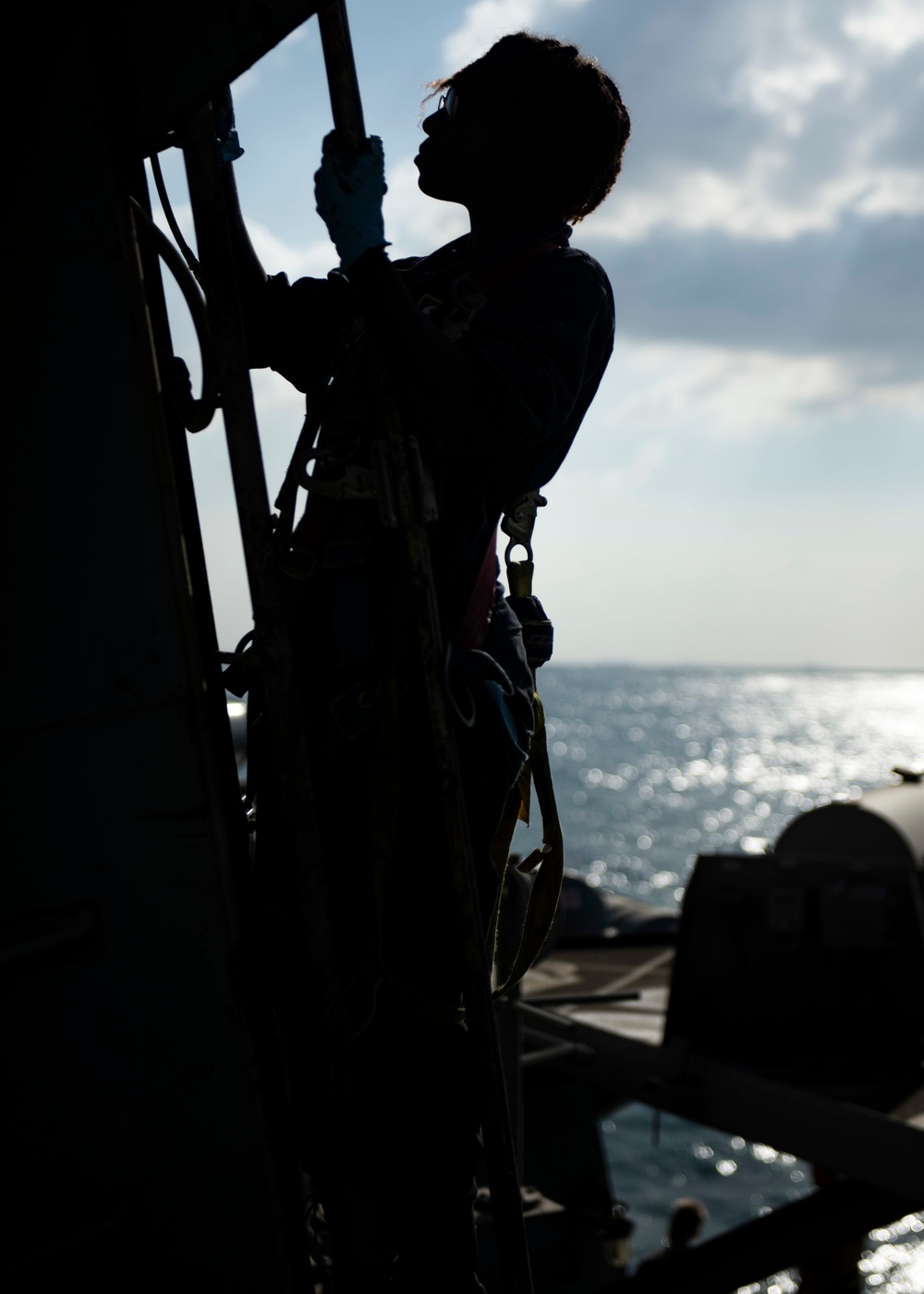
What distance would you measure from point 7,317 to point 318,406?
0.72 m

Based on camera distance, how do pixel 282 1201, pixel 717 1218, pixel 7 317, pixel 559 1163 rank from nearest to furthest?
1. pixel 7 317
2. pixel 282 1201
3. pixel 559 1163
4. pixel 717 1218

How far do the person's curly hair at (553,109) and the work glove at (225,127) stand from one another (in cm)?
51

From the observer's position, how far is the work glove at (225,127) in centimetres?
279

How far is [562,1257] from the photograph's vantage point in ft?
29.2

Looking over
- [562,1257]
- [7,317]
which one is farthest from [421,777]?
[562,1257]

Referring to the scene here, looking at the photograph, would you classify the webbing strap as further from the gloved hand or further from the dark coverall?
the gloved hand

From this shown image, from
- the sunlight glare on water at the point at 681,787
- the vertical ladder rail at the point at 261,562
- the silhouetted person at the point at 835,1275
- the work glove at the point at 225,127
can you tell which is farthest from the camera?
the sunlight glare on water at the point at 681,787

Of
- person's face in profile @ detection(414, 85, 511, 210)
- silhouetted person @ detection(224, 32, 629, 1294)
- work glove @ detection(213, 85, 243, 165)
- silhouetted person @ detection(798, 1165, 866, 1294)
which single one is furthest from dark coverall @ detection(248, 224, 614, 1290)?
silhouetted person @ detection(798, 1165, 866, 1294)

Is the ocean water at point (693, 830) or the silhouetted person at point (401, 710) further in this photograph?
the ocean water at point (693, 830)

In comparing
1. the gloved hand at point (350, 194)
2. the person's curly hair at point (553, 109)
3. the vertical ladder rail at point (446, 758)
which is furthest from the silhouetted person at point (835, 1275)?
the gloved hand at point (350, 194)

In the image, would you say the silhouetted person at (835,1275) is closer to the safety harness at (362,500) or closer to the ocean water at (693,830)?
the ocean water at (693,830)

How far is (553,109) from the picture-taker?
2.83 m

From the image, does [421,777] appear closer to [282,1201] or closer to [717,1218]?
[282,1201]

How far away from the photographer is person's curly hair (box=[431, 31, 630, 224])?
281cm
